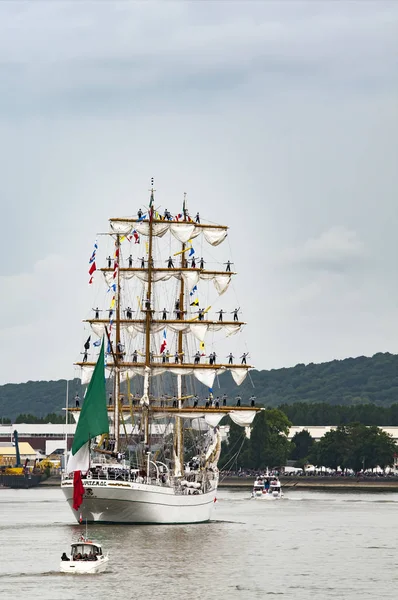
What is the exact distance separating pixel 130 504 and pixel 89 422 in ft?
34.8

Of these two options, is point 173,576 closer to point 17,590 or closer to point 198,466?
point 17,590

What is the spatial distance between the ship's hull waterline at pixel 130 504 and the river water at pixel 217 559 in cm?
134

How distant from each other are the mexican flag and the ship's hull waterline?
5.87 m

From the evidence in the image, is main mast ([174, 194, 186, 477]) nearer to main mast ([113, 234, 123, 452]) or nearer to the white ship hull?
main mast ([113, 234, 123, 452])

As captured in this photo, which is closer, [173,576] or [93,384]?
[173,576]

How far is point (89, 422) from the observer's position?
11294 cm

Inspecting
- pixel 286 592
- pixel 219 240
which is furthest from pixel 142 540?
pixel 219 240

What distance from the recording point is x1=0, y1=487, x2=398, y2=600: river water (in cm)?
8094

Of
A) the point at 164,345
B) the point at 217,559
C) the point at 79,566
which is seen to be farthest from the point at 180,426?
the point at 79,566

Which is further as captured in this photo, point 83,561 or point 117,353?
point 117,353

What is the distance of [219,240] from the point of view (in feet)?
520

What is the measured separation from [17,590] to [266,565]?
64.1 ft

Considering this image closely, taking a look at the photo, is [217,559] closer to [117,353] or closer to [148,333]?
[117,353]

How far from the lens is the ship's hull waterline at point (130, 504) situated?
119188mm
